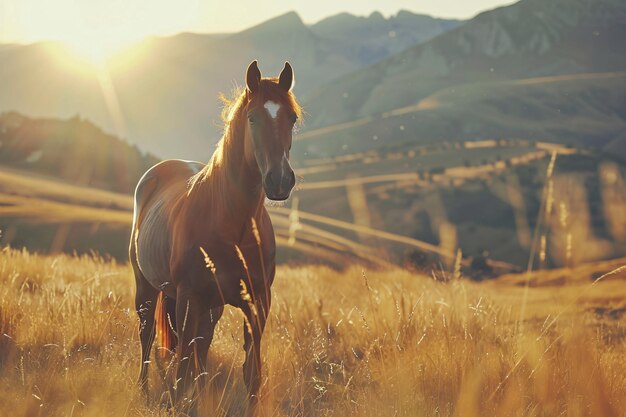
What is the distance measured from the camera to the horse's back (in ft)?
17.8

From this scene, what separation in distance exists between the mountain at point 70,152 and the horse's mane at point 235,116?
43.3 meters

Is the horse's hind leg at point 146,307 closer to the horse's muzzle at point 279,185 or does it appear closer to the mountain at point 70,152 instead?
the horse's muzzle at point 279,185

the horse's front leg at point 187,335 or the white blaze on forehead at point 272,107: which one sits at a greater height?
the white blaze on forehead at point 272,107

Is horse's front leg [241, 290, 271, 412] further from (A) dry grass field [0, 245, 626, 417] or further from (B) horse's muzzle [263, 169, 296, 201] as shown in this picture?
(B) horse's muzzle [263, 169, 296, 201]

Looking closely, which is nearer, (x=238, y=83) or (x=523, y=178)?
(x=238, y=83)

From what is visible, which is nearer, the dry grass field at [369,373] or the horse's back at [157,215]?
the dry grass field at [369,373]

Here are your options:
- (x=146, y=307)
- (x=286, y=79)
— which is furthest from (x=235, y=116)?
(x=146, y=307)

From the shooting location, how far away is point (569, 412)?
386 centimetres

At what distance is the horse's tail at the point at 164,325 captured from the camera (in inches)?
234

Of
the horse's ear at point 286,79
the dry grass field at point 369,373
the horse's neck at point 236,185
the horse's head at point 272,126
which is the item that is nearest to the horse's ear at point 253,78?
the horse's head at point 272,126

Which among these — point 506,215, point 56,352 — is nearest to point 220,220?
point 56,352

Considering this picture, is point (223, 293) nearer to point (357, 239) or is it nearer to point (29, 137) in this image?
point (357, 239)

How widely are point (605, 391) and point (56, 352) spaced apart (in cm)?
409

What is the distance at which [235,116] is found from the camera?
4.55 m
